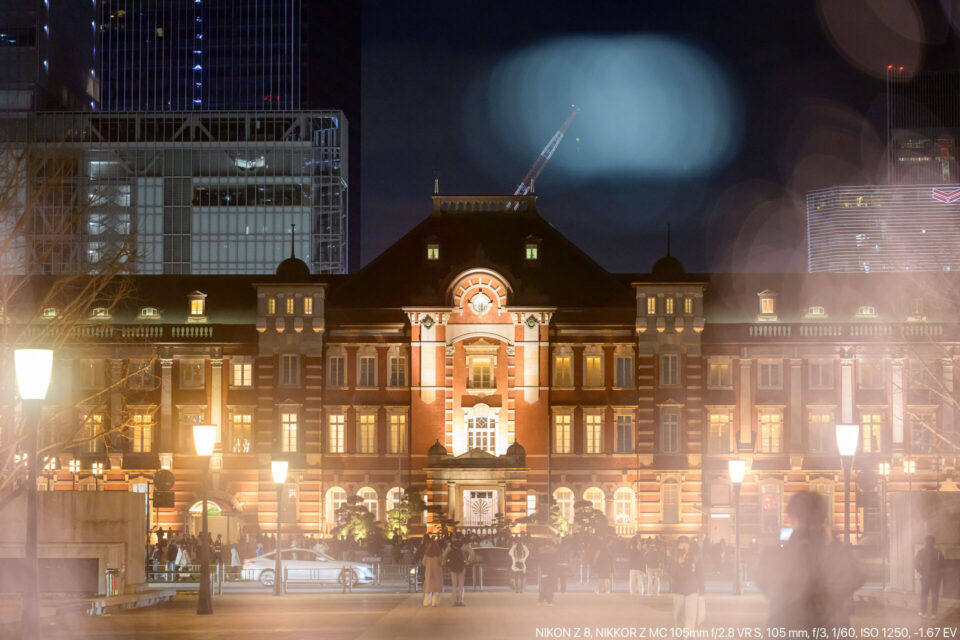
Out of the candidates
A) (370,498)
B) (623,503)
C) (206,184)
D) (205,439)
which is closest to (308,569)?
(205,439)

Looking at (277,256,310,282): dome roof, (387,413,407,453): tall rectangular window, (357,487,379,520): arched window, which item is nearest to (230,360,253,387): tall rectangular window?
(277,256,310,282): dome roof

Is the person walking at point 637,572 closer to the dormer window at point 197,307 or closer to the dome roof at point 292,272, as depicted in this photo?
the dome roof at point 292,272

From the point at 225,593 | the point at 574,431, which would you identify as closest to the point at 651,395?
the point at 574,431

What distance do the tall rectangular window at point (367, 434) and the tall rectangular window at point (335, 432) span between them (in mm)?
819

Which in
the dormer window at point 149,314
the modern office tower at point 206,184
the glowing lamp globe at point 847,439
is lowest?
the glowing lamp globe at point 847,439

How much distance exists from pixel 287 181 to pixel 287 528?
246 ft

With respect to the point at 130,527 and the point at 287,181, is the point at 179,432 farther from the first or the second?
the point at 287,181

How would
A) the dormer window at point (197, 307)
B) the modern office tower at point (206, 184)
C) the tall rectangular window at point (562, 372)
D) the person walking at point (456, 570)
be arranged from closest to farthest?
the person walking at point (456, 570)
the tall rectangular window at point (562, 372)
the dormer window at point (197, 307)
the modern office tower at point (206, 184)

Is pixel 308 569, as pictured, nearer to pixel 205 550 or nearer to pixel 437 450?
pixel 205 550

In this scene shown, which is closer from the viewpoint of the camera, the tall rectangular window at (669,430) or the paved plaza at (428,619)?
the paved plaza at (428,619)

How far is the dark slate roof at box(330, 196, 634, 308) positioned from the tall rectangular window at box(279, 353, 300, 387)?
328 cm

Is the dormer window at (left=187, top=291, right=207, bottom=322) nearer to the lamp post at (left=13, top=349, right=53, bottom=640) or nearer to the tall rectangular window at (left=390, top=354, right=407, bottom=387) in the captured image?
the tall rectangular window at (left=390, top=354, right=407, bottom=387)

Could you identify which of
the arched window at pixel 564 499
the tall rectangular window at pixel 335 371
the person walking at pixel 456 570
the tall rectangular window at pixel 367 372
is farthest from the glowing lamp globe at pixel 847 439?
the tall rectangular window at pixel 335 371

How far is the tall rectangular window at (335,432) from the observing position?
74.2 m
